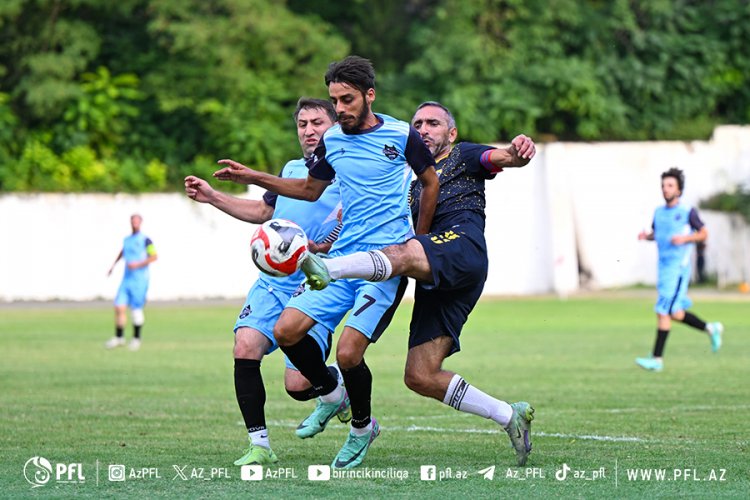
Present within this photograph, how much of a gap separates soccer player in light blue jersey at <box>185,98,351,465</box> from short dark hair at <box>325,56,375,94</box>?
3.56 ft

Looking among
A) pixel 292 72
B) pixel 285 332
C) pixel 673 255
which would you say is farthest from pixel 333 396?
pixel 292 72

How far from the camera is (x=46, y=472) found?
6.92 metres

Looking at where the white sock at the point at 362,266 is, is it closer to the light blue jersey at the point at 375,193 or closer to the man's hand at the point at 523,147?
the light blue jersey at the point at 375,193

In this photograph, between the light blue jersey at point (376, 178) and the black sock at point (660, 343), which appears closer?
the light blue jersey at point (376, 178)

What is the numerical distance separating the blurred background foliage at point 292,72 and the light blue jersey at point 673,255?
2216cm

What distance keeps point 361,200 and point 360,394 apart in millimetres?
1151

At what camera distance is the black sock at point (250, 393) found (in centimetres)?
752

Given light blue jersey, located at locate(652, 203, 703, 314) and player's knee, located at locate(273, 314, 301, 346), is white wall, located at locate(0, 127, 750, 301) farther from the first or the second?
player's knee, located at locate(273, 314, 301, 346)

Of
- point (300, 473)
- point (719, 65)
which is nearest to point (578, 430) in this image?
point (300, 473)

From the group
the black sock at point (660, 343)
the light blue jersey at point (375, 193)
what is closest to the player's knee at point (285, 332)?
the light blue jersey at point (375, 193)

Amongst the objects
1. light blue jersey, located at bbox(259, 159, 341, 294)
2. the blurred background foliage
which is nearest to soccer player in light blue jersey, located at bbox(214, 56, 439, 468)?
light blue jersey, located at bbox(259, 159, 341, 294)

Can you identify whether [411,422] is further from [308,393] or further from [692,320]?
[692,320]

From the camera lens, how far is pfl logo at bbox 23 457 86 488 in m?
6.64

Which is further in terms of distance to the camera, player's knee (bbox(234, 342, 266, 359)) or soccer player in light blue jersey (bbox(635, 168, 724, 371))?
soccer player in light blue jersey (bbox(635, 168, 724, 371))
